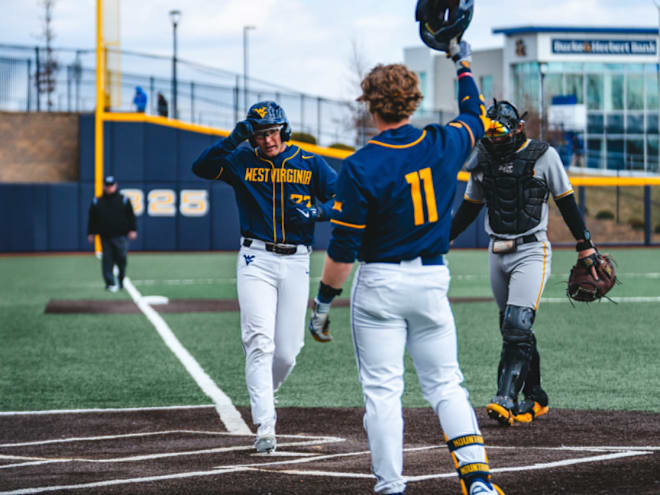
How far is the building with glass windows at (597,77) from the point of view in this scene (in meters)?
65.8

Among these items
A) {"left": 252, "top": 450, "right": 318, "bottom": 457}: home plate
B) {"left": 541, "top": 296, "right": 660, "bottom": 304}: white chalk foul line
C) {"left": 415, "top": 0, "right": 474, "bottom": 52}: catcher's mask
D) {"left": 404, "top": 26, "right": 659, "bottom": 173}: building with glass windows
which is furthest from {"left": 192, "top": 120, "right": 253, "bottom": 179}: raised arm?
{"left": 404, "top": 26, "right": 659, "bottom": 173}: building with glass windows

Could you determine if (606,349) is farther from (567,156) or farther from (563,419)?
(567,156)

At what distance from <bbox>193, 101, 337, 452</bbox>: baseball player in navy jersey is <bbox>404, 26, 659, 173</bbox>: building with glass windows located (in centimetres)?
5846

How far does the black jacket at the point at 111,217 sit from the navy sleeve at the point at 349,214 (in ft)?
49.9

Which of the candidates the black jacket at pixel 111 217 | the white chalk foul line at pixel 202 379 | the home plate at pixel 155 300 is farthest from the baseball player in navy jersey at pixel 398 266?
the black jacket at pixel 111 217

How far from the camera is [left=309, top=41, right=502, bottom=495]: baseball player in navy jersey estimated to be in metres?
4.62

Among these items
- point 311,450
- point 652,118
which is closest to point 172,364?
point 311,450

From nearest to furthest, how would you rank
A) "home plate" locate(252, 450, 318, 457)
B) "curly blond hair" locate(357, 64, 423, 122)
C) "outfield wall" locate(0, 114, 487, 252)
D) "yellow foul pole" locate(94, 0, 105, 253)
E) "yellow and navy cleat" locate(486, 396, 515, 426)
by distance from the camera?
"curly blond hair" locate(357, 64, 423, 122), "home plate" locate(252, 450, 318, 457), "yellow and navy cleat" locate(486, 396, 515, 426), "yellow foul pole" locate(94, 0, 105, 253), "outfield wall" locate(0, 114, 487, 252)

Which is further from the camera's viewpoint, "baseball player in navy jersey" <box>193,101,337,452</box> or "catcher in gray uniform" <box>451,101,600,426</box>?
"catcher in gray uniform" <box>451,101,600,426</box>

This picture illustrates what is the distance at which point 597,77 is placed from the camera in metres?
67.6

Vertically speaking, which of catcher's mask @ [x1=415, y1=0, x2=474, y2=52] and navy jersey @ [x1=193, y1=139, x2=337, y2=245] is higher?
catcher's mask @ [x1=415, y1=0, x2=474, y2=52]

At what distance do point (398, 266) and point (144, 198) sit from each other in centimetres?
3181

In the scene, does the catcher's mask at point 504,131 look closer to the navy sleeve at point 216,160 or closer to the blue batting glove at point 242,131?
the blue batting glove at point 242,131

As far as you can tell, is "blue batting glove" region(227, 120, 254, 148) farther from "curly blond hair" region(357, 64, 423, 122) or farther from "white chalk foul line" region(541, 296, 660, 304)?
"white chalk foul line" region(541, 296, 660, 304)
